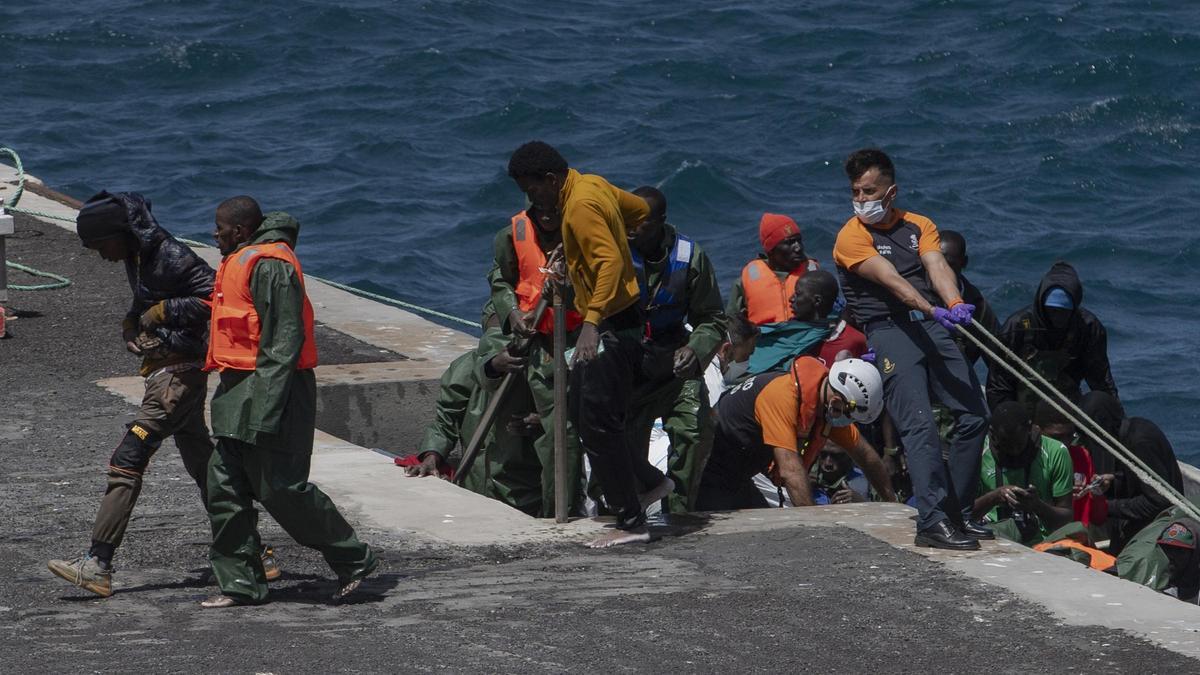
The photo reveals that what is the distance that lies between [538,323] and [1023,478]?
2559 mm

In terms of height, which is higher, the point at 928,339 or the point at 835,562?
the point at 928,339

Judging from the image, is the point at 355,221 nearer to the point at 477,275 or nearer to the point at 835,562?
the point at 477,275

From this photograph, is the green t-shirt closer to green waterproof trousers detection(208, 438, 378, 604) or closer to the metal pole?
the metal pole

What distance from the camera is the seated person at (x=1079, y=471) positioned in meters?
9.83

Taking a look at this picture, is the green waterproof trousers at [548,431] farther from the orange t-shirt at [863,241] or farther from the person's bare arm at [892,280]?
the person's bare arm at [892,280]

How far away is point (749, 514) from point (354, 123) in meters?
21.6

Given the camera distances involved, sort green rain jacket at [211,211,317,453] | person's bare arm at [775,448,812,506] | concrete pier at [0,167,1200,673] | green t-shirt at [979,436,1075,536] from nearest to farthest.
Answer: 1. concrete pier at [0,167,1200,673]
2. green rain jacket at [211,211,317,453]
3. person's bare arm at [775,448,812,506]
4. green t-shirt at [979,436,1075,536]

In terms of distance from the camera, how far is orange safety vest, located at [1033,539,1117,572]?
8.71m

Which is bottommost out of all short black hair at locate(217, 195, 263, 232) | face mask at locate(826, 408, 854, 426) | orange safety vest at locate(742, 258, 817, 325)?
face mask at locate(826, 408, 854, 426)

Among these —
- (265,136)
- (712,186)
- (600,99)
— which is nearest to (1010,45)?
(600,99)

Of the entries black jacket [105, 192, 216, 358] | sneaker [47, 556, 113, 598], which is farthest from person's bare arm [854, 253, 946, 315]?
sneaker [47, 556, 113, 598]

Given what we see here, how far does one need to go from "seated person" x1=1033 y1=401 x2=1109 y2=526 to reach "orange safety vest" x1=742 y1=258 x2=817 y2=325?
139 centimetres

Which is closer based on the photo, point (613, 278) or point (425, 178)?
point (613, 278)

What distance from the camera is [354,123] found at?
29391mm
